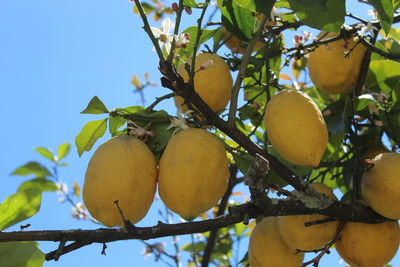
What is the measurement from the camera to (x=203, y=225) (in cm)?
115

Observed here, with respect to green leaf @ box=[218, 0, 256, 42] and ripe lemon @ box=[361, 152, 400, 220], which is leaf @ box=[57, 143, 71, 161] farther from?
ripe lemon @ box=[361, 152, 400, 220]

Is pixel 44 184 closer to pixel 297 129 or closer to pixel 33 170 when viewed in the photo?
pixel 33 170

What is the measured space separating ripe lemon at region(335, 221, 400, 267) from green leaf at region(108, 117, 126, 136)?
632 mm

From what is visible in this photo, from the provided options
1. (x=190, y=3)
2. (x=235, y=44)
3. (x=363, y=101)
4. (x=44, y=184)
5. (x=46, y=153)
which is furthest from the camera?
(x=46, y=153)

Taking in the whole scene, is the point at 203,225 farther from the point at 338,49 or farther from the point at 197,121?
the point at 338,49

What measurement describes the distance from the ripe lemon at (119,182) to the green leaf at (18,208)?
0.15 m

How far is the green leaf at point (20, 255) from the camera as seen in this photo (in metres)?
1.13

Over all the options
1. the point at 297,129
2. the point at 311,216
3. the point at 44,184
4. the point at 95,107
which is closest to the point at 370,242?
the point at 311,216

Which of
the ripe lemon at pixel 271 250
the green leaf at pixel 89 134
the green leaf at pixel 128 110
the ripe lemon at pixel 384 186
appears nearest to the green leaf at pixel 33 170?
the green leaf at pixel 89 134

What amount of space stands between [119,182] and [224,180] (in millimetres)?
231

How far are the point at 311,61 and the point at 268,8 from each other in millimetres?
781

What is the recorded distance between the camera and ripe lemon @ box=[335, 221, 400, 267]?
55.4 inches

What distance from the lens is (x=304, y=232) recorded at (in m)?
1.36

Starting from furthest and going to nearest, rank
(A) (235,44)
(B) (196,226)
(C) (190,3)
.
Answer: (A) (235,44) < (C) (190,3) < (B) (196,226)
